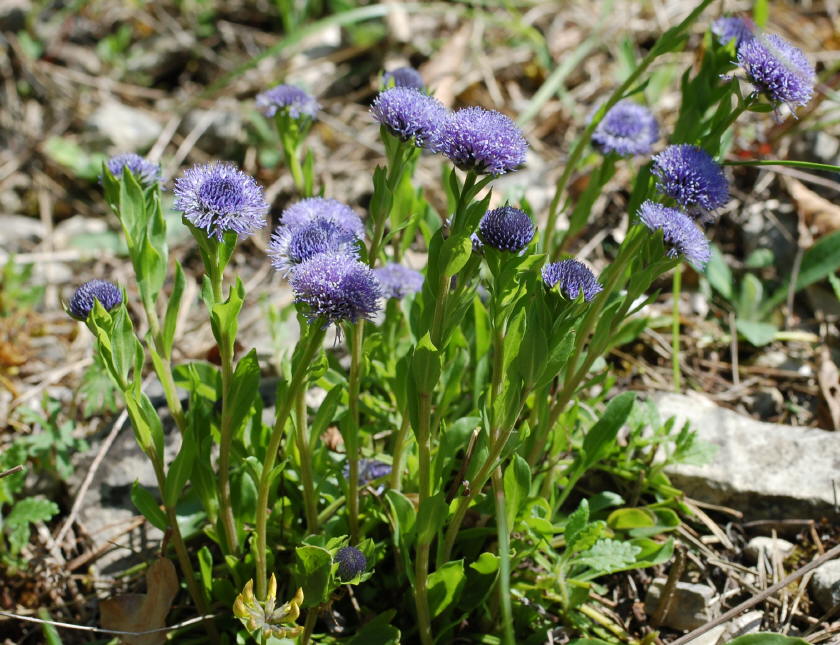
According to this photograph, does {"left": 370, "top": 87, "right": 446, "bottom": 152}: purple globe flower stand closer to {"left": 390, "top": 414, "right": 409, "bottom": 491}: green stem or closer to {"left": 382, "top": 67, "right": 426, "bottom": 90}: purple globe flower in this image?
{"left": 382, "top": 67, "right": 426, "bottom": 90}: purple globe flower

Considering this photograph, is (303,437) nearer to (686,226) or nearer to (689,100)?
(686,226)

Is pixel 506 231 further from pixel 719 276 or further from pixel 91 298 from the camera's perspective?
pixel 719 276

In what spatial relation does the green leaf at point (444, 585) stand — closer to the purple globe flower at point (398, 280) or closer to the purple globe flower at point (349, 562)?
the purple globe flower at point (349, 562)

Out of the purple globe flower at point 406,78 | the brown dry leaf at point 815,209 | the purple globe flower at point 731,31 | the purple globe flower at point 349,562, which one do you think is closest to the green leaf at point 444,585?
the purple globe flower at point 349,562

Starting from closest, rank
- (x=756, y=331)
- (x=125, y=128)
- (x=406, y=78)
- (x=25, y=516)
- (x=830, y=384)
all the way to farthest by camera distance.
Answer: (x=25, y=516) → (x=406, y=78) → (x=830, y=384) → (x=756, y=331) → (x=125, y=128)

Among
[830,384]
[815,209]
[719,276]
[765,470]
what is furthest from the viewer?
[815,209]

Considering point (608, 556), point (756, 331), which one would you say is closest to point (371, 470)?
point (608, 556)

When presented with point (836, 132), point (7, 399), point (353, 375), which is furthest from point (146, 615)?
point (836, 132)

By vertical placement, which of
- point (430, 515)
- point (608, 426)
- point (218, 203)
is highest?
→ point (218, 203)

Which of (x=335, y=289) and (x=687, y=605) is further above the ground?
(x=335, y=289)
